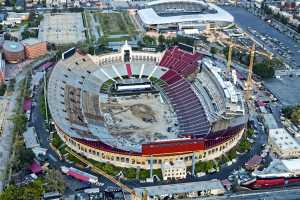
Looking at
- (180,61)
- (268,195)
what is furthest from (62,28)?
(268,195)

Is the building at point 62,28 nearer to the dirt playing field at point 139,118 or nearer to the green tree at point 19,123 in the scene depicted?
the dirt playing field at point 139,118

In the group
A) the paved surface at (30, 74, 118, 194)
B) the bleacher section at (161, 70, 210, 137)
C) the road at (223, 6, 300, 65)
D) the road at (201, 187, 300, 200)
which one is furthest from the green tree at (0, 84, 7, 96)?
the road at (223, 6, 300, 65)

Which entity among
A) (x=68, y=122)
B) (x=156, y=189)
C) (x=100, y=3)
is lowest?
(x=156, y=189)

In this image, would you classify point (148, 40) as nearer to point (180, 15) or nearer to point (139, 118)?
point (180, 15)

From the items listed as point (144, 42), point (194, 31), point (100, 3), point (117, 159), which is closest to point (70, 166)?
point (117, 159)

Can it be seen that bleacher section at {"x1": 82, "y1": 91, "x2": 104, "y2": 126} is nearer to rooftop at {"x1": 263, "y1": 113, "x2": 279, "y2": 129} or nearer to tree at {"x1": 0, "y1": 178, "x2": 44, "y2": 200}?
tree at {"x1": 0, "y1": 178, "x2": 44, "y2": 200}

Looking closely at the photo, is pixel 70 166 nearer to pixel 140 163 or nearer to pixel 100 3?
pixel 140 163
